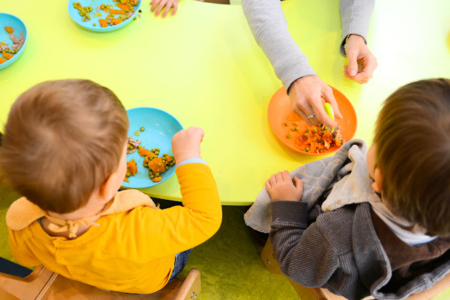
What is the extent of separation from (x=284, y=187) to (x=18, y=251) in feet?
2.45

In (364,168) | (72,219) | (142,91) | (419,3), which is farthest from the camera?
(419,3)

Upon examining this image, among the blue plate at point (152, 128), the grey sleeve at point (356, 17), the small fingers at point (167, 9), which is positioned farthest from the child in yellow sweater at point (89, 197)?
the grey sleeve at point (356, 17)

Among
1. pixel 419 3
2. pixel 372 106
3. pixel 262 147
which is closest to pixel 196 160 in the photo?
pixel 262 147

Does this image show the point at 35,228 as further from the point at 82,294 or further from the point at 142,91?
the point at 142,91

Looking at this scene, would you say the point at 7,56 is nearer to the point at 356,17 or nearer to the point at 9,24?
the point at 9,24

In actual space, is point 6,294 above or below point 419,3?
below

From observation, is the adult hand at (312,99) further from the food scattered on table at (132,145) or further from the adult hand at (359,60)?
the food scattered on table at (132,145)

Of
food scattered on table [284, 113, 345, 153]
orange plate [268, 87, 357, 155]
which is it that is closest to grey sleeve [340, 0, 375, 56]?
orange plate [268, 87, 357, 155]

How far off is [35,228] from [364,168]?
0.84 m

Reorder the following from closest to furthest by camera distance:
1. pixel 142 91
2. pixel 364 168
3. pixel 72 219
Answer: pixel 72 219, pixel 364 168, pixel 142 91

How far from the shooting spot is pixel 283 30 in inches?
43.1

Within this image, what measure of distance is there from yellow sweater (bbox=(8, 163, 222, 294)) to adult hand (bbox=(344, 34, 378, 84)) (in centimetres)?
67

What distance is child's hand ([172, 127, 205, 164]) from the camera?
2.86 ft

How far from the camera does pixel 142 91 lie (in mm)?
1060
